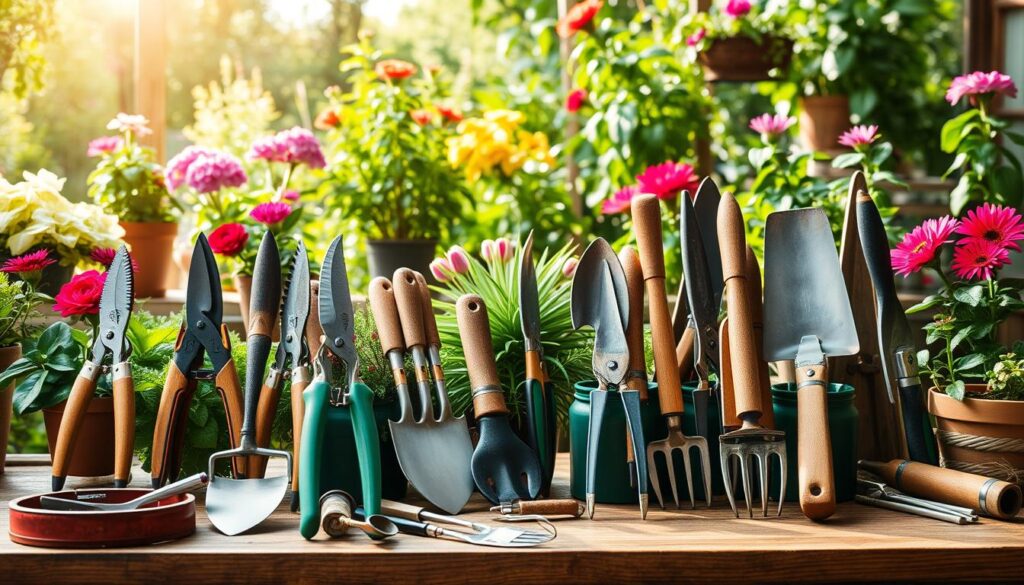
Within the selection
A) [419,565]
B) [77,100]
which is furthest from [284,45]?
[419,565]

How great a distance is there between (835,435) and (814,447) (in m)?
0.06

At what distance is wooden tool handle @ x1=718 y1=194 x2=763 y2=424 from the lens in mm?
853

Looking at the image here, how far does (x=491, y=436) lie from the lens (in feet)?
2.92

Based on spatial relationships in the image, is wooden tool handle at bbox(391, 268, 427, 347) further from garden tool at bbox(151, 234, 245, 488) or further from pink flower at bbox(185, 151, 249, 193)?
pink flower at bbox(185, 151, 249, 193)

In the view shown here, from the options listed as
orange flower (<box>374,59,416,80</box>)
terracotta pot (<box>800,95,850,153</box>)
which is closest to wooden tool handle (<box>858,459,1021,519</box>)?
orange flower (<box>374,59,416,80</box>)

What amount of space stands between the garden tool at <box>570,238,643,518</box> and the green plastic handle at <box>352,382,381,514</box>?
18 cm

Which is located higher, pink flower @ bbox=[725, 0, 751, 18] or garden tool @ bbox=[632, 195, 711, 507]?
pink flower @ bbox=[725, 0, 751, 18]

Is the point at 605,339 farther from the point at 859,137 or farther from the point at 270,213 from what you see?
the point at 270,213

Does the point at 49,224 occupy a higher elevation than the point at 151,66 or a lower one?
lower

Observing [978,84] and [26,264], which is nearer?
[26,264]

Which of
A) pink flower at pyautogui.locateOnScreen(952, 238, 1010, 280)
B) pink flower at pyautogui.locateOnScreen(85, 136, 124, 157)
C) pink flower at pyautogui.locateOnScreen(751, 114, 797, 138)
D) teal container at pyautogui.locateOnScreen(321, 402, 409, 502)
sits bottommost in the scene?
teal container at pyautogui.locateOnScreen(321, 402, 409, 502)

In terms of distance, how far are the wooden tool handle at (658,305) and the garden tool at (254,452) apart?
1.04ft

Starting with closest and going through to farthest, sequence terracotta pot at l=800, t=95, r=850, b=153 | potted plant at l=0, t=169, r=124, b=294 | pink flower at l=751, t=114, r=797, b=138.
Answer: potted plant at l=0, t=169, r=124, b=294
pink flower at l=751, t=114, r=797, b=138
terracotta pot at l=800, t=95, r=850, b=153

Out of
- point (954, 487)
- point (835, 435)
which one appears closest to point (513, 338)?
point (835, 435)
